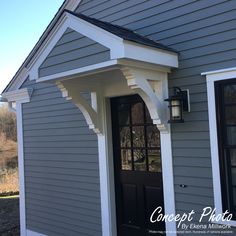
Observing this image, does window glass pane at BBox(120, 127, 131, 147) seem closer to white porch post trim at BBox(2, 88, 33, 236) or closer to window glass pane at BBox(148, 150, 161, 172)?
window glass pane at BBox(148, 150, 161, 172)

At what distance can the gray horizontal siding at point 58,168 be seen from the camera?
551 centimetres

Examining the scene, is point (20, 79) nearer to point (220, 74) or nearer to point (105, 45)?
point (105, 45)

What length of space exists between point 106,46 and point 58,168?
290cm

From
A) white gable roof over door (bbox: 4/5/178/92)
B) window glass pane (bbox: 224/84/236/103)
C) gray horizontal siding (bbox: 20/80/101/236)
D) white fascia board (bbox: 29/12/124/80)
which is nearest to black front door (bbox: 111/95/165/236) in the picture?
gray horizontal siding (bbox: 20/80/101/236)

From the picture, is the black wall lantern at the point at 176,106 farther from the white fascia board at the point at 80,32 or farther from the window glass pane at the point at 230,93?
the white fascia board at the point at 80,32

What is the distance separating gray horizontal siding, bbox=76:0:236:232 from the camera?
155 inches

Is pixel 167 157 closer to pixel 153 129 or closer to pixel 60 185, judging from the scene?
pixel 153 129

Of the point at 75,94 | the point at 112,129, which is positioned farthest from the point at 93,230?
the point at 75,94

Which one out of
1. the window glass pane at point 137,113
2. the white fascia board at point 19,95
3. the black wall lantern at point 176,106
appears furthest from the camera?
the white fascia board at point 19,95

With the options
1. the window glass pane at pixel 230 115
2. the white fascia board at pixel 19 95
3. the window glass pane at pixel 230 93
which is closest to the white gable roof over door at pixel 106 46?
the window glass pane at pixel 230 93

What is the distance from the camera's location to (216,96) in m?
3.95

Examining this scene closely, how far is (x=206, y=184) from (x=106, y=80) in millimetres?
1921

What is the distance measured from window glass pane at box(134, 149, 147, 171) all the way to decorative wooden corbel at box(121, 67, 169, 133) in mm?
Result: 636

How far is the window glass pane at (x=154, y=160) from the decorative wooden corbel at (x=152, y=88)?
0.45m
